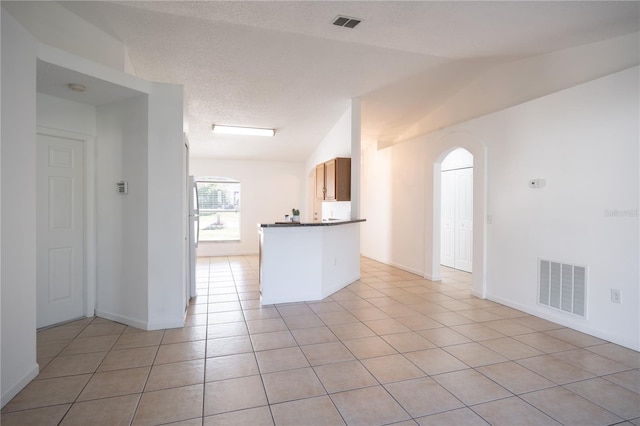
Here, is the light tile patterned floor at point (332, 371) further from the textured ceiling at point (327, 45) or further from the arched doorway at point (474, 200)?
the textured ceiling at point (327, 45)

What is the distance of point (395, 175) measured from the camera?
6.94 meters

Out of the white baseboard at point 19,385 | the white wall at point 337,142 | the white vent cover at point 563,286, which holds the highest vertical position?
the white wall at point 337,142

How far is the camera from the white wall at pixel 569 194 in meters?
3.15

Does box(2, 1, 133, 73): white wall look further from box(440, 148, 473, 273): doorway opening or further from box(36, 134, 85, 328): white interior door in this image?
box(440, 148, 473, 273): doorway opening

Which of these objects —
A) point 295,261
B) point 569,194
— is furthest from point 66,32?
point 569,194

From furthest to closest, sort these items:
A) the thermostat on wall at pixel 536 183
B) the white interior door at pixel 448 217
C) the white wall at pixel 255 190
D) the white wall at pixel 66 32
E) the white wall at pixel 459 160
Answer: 1. the white wall at pixel 255 190
2. the white interior door at pixel 448 217
3. the white wall at pixel 459 160
4. the thermostat on wall at pixel 536 183
5. the white wall at pixel 66 32

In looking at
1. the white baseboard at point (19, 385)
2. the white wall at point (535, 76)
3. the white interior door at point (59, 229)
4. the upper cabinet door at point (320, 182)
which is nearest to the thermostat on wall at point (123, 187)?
the white interior door at point (59, 229)

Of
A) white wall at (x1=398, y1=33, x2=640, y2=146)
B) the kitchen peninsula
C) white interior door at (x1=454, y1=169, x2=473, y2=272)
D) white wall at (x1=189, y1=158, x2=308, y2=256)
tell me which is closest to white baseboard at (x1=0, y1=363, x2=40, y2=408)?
the kitchen peninsula

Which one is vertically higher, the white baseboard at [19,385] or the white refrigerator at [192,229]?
the white refrigerator at [192,229]

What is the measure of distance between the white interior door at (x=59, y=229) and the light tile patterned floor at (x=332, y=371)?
0.28m

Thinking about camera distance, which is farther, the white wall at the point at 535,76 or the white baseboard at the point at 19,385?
the white wall at the point at 535,76

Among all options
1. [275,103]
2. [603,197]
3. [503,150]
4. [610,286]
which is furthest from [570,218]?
[275,103]

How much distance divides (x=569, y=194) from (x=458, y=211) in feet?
10.6

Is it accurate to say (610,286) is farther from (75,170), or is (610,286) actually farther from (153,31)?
(75,170)
